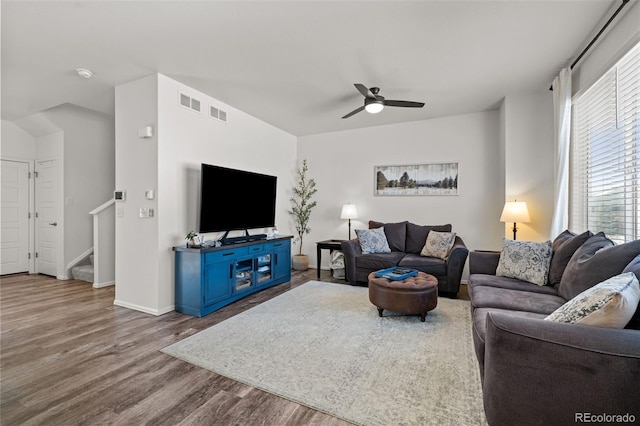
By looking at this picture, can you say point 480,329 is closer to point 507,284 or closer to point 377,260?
point 507,284

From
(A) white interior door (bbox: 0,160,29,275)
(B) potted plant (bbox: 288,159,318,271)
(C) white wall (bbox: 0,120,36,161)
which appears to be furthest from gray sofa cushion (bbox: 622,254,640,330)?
(C) white wall (bbox: 0,120,36,161)

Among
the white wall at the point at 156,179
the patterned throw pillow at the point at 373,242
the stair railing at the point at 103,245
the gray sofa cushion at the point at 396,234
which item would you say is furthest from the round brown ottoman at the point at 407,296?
the stair railing at the point at 103,245

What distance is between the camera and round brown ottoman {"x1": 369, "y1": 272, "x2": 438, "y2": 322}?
297cm

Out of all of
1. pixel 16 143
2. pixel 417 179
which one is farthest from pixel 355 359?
pixel 16 143

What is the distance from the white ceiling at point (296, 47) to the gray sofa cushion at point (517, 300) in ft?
7.43

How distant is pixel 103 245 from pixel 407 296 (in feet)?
15.4

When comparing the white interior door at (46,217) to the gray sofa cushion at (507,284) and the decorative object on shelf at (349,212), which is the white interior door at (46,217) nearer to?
the decorative object on shelf at (349,212)

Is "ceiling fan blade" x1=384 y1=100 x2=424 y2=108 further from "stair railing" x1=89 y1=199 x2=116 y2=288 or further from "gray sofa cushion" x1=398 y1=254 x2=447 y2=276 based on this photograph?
"stair railing" x1=89 y1=199 x2=116 y2=288

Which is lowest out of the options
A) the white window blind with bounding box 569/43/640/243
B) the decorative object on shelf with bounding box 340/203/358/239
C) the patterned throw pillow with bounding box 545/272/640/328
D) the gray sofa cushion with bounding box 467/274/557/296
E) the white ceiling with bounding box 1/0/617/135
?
the gray sofa cushion with bounding box 467/274/557/296

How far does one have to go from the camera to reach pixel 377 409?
172 centimetres

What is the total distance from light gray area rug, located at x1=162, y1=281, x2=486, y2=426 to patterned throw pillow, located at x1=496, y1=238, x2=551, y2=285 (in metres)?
0.70

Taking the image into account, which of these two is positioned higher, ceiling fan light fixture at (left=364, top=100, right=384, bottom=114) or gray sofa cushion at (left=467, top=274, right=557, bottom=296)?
ceiling fan light fixture at (left=364, top=100, right=384, bottom=114)

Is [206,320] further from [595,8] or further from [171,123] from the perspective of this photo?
[595,8]

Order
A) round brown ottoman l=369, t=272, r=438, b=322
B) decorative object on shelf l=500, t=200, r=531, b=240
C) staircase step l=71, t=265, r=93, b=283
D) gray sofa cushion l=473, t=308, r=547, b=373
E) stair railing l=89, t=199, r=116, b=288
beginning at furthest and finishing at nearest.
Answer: staircase step l=71, t=265, r=93, b=283
stair railing l=89, t=199, r=116, b=288
decorative object on shelf l=500, t=200, r=531, b=240
round brown ottoman l=369, t=272, r=438, b=322
gray sofa cushion l=473, t=308, r=547, b=373
